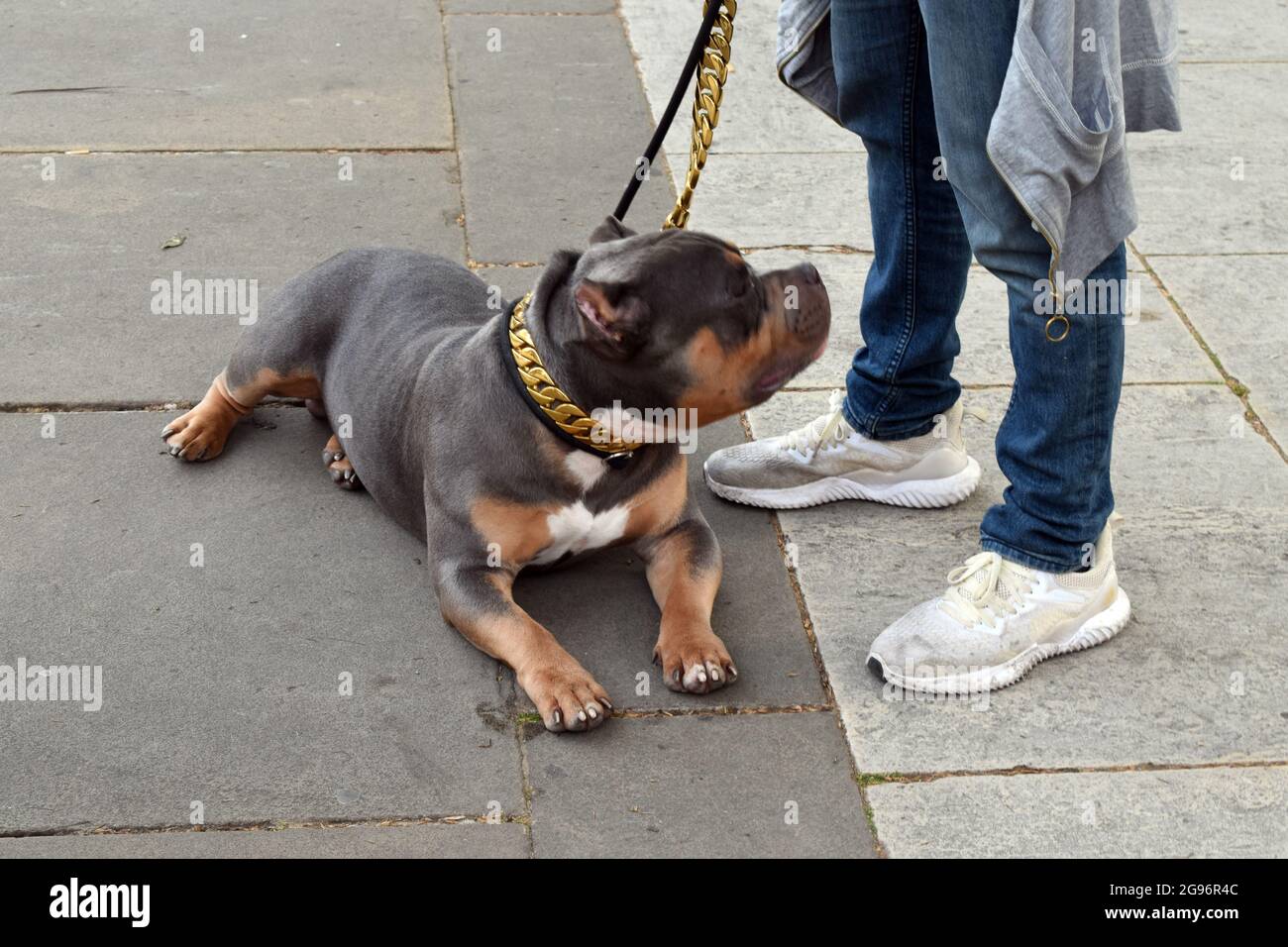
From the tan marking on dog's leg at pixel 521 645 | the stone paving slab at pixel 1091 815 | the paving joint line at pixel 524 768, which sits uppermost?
the tan marking on dog's leg at pixel 521 645

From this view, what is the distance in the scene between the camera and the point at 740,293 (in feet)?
11.8

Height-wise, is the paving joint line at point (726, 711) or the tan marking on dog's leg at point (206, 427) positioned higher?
the tan marking on dog's leg at point (206, 427)

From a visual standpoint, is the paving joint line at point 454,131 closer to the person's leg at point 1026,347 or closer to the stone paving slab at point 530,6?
the stone paving slab at point 530,6

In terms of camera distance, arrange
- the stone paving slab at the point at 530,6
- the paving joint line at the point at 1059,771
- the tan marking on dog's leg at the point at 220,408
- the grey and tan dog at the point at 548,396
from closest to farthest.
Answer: the grey and tan dog at the point at 548,396 → the paving joint line at the point at 1059,771 → the tan marking on dog's leg at the point at 220,408 → the stone paving slab at the point at 530,6

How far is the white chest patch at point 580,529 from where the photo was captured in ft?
13.0

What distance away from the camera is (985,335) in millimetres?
5645

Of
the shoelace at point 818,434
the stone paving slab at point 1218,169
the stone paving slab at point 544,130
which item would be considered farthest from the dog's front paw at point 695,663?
the stone paving slab at point 1218,169

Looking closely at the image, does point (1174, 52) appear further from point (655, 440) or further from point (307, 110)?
point (307, 110)

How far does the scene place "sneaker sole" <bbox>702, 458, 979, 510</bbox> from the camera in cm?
466

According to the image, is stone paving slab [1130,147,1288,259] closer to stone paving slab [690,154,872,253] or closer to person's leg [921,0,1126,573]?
stone paving slab [690,154,872,253]

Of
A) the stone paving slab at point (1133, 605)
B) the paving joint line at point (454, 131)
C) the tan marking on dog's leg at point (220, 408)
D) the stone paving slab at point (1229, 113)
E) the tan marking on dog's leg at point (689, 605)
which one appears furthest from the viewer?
the stone paving slab at point (1229, 113)

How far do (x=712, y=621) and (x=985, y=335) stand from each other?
206cm

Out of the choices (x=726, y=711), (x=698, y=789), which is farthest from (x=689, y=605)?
(x=698, y=789)

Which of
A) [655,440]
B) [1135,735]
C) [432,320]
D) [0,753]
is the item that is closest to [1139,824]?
[1135,735]
